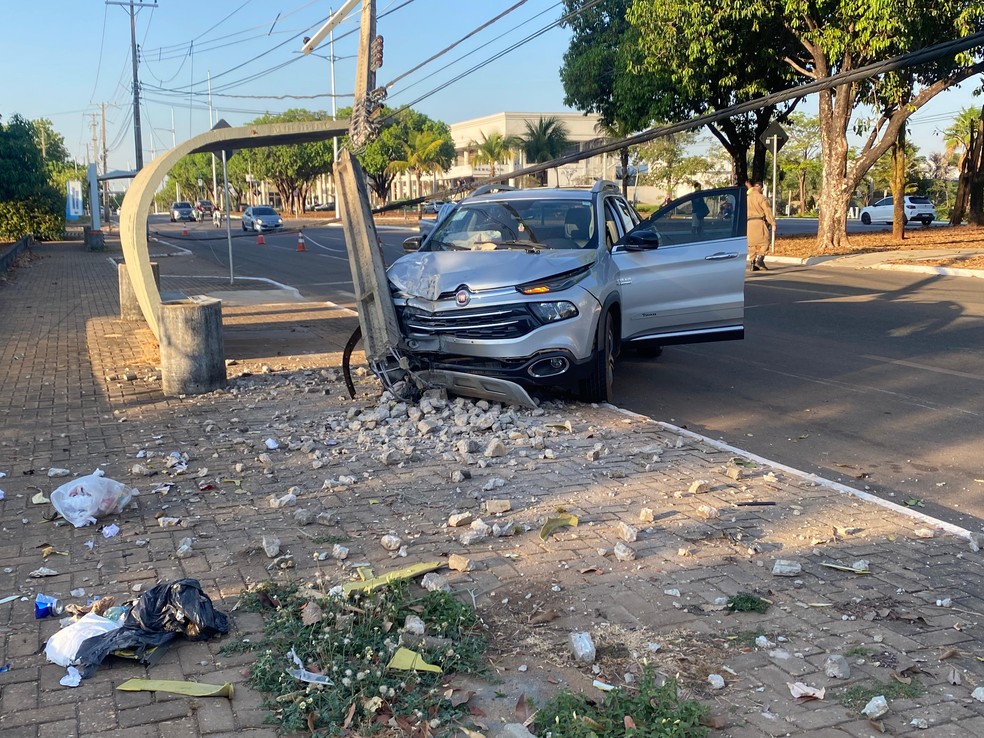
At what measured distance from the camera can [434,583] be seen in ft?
14.8

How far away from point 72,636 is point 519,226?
6017mm

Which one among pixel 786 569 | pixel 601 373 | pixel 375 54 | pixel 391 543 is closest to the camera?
pixel 786 569

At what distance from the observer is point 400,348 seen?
810 centimetres

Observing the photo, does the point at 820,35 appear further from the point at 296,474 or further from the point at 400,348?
the point at 296,474

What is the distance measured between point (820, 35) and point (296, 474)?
2097 centimetres

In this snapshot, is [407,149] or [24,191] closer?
[24,191]

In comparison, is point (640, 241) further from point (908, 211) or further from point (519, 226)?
point (908, 211)

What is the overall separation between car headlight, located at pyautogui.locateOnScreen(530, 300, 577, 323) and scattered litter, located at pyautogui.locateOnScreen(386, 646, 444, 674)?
167 inches

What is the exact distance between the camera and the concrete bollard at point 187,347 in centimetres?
898

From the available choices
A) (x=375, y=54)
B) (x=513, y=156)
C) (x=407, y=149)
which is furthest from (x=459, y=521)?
(x=513, y=156)

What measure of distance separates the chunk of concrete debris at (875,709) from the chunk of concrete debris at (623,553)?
1594mm

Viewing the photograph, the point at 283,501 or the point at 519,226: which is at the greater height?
the point at 519,226

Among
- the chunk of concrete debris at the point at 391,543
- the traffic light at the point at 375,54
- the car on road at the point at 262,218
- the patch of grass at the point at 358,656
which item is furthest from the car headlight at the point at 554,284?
the car on road at the point at 262,218

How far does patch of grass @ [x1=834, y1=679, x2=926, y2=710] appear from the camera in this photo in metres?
3.53
